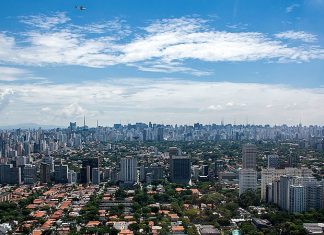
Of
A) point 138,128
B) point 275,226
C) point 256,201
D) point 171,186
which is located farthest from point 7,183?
point 138,128

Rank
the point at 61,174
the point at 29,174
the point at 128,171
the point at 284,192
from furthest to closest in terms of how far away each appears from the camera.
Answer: the point at 29,174 < the point at 61,174 < the point at 128,171 < the point at 284,192

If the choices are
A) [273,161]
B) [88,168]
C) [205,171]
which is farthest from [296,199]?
[88,168]

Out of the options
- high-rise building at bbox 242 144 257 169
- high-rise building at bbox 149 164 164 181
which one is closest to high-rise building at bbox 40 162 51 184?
high-rise building at bbox 149 164 164 181

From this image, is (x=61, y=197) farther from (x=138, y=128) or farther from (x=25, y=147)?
(x=138, y=128)

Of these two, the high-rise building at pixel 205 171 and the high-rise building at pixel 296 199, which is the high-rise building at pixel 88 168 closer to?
the high-rise building at pixel 205 171

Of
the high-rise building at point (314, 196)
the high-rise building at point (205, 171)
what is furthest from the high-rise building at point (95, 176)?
the high-rise building at point (314, 196)

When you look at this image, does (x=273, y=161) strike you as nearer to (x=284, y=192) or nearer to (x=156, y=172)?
(x=156, y=172)

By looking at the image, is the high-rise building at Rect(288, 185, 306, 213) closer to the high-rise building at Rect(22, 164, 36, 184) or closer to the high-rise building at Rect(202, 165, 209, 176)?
the high-rise building at Rect(202, 165, 209, 176)
